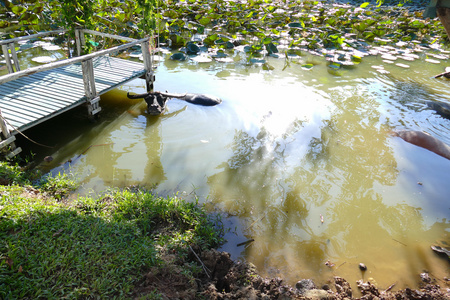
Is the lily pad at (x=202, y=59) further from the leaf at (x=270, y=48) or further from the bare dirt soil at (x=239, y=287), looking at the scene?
the bare dirt soil at (x=239, y=287)

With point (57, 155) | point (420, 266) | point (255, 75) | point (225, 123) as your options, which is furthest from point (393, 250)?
point (255, 75)

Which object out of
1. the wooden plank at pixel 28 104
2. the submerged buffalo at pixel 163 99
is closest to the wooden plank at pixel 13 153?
the wooden plank at pixel 28 104

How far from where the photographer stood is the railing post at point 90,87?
4.80 meters

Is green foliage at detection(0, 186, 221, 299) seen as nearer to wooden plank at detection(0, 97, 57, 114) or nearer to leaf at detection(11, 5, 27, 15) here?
wooden plank at detection(0, 97, 57, 114)

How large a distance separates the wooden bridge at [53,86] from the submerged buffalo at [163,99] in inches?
23.8

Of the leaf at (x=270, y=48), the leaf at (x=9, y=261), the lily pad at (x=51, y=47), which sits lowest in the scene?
the leaf at (x=9, y=261)

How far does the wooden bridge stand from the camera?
159 inches

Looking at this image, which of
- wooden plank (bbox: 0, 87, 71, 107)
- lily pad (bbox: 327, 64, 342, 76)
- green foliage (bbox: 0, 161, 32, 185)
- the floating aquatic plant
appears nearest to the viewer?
green foliage (bbox: 0, 161, 32, 185)

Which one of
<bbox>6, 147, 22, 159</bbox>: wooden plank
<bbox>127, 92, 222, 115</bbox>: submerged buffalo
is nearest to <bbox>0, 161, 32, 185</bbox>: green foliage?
<bbox>6, 147, 22, 159</bbox>: wooden plank

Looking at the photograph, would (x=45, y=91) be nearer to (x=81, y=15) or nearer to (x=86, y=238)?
(x=81, y=15)

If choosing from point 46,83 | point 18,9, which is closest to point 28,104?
point 46,83

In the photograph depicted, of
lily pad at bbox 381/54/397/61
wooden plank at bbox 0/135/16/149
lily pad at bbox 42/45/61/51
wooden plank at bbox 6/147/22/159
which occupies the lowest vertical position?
wooden plank at bbox 6/147/22/159

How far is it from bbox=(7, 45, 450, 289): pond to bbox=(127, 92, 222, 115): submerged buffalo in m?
0.20

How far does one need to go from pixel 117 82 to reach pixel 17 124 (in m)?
2.07
